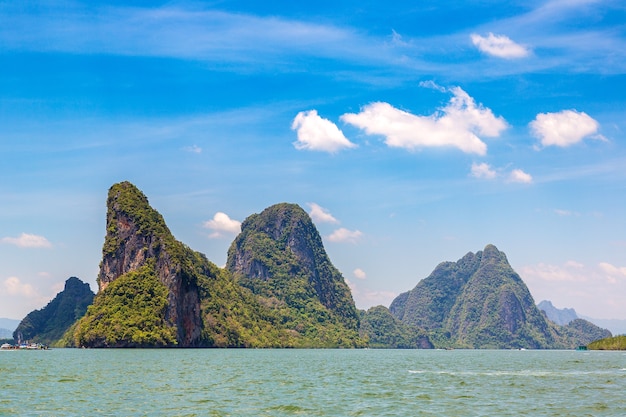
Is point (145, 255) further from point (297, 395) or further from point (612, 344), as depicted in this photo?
point (297, 395)

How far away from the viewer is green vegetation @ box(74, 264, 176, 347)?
146125 mm

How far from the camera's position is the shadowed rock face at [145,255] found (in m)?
165

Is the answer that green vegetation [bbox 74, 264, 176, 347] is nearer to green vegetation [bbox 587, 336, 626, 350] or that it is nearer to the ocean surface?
the ocean surface

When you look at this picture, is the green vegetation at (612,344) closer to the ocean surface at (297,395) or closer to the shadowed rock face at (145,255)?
the shadowed rock face at (145,255)

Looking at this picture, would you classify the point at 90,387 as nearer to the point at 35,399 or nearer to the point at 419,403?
the point at 35,399

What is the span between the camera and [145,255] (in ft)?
555

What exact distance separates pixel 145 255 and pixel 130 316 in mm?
21173

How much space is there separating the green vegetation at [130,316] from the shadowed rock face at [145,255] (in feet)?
10.7

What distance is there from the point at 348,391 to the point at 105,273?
13476 centimetres

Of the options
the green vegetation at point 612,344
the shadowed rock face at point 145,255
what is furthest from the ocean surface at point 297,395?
the green vegetation at point 612,344

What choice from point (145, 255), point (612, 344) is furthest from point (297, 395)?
point (612, 344)

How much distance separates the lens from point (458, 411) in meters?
35.3

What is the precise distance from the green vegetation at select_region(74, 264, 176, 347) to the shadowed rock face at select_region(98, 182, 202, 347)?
3.26m

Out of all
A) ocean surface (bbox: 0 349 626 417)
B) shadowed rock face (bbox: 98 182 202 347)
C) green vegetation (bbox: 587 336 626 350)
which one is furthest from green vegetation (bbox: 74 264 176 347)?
green vegetation (bbox: 587 336 626 350)
